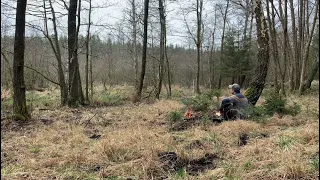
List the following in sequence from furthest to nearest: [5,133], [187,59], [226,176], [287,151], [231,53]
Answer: [187,59], [231,53], [5,133], [287,151], [226,176]

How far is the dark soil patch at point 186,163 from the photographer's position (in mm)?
4152

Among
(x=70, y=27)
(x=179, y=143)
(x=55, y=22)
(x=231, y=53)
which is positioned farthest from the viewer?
(x=231, y=53)

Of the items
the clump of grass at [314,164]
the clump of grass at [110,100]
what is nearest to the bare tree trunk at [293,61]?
the clump of grass at [110,100]

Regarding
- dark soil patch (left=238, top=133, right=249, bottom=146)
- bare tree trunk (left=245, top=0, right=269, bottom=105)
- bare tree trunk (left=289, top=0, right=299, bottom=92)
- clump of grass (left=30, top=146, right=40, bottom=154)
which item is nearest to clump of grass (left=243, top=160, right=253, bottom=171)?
dark soil patch (left=238, top=133, right=249, bottom=146)

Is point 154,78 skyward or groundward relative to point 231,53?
groundward

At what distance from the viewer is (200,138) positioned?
5641 mm

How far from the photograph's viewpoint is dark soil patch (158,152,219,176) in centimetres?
415

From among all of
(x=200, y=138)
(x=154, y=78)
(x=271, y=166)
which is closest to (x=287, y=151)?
(x=271, y=166)

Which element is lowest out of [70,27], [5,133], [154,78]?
[5,133]

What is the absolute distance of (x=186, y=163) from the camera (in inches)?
175

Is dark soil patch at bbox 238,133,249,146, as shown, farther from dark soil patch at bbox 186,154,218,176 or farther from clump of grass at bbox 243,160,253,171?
clump of grass at bbox 243,160,253,171

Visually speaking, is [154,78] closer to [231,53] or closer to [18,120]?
[231,53]

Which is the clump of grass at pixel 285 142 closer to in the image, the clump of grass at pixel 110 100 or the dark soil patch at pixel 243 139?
the dark soil patch at pixel 243 139

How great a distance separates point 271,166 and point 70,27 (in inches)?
426
